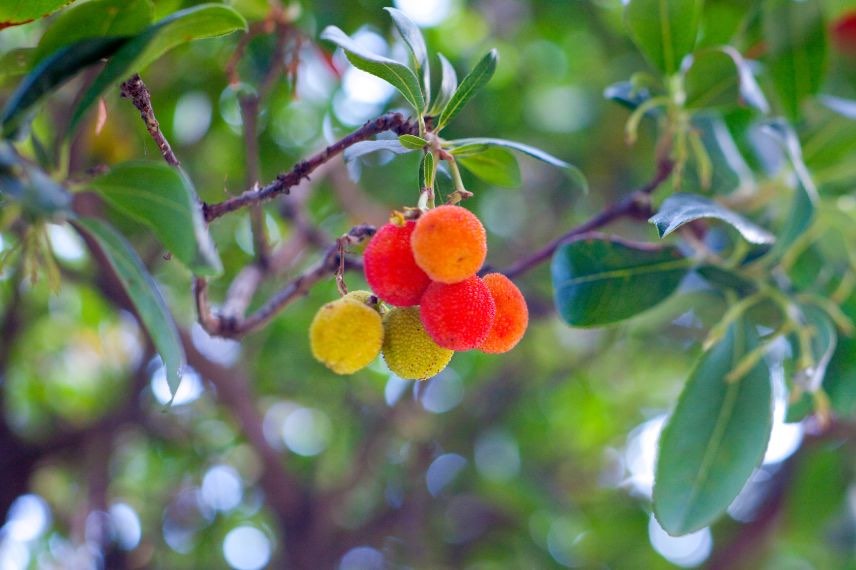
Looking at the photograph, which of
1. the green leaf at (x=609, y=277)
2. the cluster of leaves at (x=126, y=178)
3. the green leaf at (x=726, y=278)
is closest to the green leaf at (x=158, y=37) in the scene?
the cluster of leaves at (x=126, y=178)

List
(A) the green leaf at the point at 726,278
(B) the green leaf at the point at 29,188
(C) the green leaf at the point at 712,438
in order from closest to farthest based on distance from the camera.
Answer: (B) the green leaf at the point at 29,188 < (C) the green leaf at the point at 712,438 < (A) the green leaf at the point at 726,278

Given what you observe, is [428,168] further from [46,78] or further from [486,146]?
[46,78]

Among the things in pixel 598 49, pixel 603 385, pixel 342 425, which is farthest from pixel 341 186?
pixel 603 385

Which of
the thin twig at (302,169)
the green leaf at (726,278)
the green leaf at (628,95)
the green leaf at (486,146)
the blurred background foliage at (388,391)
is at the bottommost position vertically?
the blurred background foliage at (388,391)

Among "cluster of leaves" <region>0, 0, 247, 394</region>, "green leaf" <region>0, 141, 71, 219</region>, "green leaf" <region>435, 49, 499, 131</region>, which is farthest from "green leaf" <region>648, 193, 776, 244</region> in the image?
"green leaf" <region>0, 141, 71, 219</region>

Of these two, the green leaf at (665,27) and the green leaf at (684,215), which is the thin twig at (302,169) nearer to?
the green leaf at (684,215)

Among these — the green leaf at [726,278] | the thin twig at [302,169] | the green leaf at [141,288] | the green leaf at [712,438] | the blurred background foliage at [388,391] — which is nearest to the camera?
the green leaf at [141,288]

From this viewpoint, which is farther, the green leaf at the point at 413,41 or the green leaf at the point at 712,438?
the green leaf at the point at 712,438

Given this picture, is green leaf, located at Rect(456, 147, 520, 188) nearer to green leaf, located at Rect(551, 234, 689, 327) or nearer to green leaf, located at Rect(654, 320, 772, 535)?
green leaf, located at Rect(551, 234, 689, 327)
